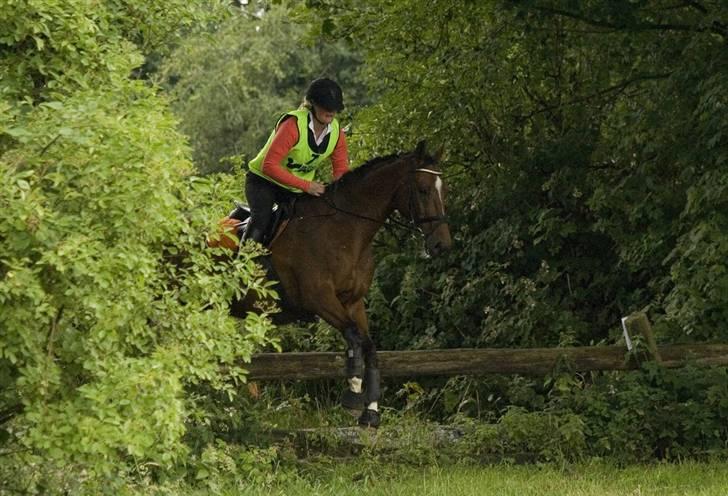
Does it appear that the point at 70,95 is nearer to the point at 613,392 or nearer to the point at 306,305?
the point at 306,305

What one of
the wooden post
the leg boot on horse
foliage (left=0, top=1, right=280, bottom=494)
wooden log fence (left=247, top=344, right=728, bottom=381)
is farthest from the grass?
foliage (left=0, top=1, right=280, bottom=494)

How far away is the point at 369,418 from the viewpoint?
11.2 meters

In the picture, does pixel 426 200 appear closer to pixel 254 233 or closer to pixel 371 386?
pixel 254 233

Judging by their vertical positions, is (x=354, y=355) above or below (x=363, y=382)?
above

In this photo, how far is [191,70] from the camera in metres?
39.4

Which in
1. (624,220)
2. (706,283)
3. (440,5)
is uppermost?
(440,5)

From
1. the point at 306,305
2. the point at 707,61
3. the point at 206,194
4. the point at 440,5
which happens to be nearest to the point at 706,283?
the point at 707,61

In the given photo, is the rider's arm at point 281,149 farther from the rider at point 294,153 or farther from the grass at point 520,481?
the grass at point 520,481

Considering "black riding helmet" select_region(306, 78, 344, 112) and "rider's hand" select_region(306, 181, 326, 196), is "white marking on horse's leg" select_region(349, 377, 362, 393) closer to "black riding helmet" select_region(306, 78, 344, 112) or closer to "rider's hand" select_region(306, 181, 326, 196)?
"rider's hand" select_region(306, 181, 326, 196)

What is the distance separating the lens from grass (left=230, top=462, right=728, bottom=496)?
9.66 metres

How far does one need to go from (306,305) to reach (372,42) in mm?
5574

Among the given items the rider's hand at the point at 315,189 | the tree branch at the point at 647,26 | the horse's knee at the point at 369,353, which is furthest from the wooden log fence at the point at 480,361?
the tree branch at the point at 647,26

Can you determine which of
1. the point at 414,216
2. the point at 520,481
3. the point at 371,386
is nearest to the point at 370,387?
the point at 371,386

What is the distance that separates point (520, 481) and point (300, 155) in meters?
3.18
